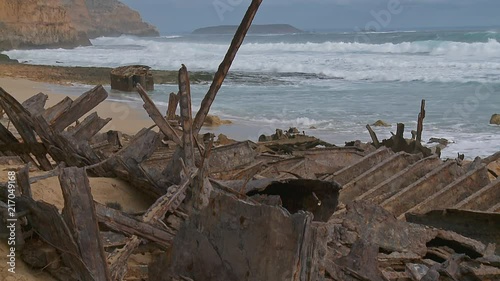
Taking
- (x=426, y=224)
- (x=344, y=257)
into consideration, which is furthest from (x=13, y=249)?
(x=426, y=224)

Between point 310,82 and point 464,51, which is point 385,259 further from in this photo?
point 464,51

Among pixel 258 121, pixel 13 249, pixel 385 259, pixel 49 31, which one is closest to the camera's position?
pixel 13 249

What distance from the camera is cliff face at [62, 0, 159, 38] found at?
406 ft

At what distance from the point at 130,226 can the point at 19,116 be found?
79.3 inches

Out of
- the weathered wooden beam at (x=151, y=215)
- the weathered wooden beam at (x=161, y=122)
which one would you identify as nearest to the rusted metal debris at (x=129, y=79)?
the weathered wooden beam at (x=161, y=122)

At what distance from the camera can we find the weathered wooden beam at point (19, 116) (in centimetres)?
454

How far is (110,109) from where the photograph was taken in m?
17.7

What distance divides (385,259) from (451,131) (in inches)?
513

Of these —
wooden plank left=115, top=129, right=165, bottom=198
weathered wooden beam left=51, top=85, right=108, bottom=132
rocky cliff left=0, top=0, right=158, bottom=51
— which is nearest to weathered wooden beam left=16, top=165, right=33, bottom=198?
wooden plank left=115, top=129, right=165, bottom=198

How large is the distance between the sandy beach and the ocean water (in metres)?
1.91

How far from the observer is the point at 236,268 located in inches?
104

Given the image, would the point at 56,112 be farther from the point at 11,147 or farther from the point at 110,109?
the point at 110,109

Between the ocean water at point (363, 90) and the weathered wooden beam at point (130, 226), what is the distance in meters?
10.4

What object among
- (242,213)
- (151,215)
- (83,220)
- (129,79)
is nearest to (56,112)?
(151,215)
